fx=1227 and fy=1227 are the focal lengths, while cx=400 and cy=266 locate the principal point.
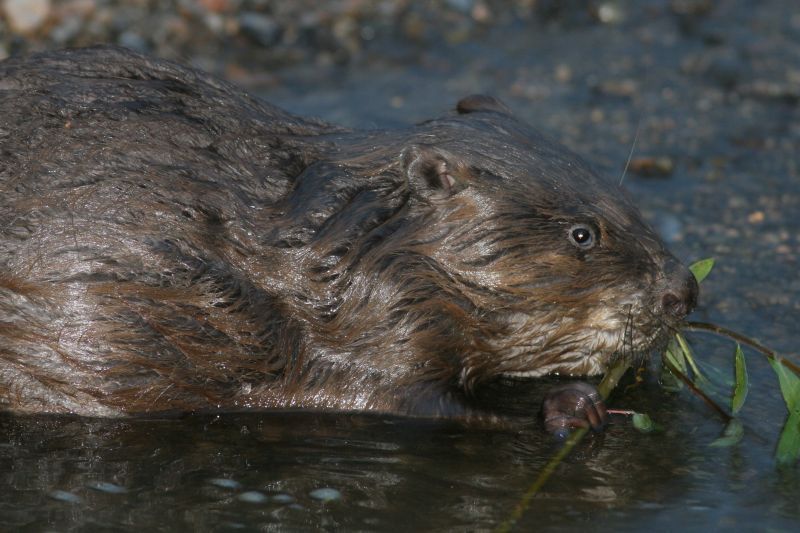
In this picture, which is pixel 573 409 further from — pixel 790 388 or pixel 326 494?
pixel 326 494

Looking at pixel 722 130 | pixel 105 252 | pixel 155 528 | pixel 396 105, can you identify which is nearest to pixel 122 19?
pixel 396 105

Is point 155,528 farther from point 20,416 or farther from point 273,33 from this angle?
point 273,33

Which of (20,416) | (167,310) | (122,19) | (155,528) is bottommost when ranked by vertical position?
(155,528)

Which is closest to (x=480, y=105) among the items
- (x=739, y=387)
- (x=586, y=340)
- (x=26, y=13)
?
(x=586, y=340)

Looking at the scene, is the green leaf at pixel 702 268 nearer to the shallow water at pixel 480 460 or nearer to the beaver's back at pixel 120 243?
the shallow water at pixel 480 460

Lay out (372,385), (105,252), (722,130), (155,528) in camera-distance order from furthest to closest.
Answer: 1. (722,130)
2. (372,385)
3. (105,252)
4. (155,528)

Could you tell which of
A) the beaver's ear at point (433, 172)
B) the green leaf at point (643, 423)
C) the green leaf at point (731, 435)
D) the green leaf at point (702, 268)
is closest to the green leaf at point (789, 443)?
the green leaf at point (731, 435)

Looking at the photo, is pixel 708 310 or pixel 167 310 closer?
pixel 167 310

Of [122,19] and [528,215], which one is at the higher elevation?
[122,19]
